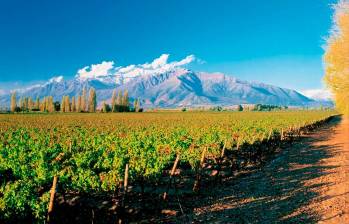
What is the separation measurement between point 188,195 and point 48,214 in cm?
725

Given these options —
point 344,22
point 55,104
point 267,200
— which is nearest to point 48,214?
point 267,200

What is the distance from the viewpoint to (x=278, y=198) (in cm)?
1492

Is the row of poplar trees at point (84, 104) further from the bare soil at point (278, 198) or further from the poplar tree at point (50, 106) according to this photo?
the bare soil at point (278, 198)

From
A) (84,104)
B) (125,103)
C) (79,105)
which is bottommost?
(79,105)

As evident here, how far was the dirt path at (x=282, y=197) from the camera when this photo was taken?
12586mm

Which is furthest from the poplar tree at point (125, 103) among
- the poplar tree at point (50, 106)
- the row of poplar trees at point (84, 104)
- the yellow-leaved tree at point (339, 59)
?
the yellow-leaved tree at point (339, 59)

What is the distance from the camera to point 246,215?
1291cm

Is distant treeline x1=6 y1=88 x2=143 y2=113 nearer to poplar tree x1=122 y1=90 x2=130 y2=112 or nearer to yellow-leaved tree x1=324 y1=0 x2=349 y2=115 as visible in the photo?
poplar tree x1=122 y1=90 x2=130 y2=112

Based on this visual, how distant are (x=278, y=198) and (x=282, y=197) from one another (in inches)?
9.8

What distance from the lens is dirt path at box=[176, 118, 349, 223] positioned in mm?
12586

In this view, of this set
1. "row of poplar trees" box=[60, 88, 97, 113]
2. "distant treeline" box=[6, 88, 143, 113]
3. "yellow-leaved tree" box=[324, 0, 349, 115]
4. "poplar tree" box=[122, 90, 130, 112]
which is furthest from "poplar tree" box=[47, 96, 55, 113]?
"yellow-leaved tree" box=[324, 0, 349, 115]

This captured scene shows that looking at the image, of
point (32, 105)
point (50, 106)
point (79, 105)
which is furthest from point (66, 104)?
point (32, 105)

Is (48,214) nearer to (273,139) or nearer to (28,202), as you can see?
(28,202)

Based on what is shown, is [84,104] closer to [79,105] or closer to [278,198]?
[79,105]
